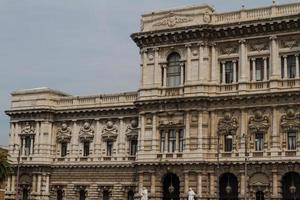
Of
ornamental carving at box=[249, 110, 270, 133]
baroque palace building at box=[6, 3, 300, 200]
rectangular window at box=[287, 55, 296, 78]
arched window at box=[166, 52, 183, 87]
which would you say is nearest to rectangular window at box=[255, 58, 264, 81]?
baroque palace building at box=[6, 3, 300, 200]

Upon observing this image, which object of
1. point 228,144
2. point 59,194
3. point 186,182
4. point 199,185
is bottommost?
point 59,194

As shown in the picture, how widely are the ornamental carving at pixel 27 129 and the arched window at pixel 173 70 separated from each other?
18.1m

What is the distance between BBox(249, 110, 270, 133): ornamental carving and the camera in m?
53.9

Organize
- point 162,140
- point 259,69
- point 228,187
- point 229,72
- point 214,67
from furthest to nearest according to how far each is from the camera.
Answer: point 162,140 < point 214,67 < point 229,72 < point 259,69 < point 228,187

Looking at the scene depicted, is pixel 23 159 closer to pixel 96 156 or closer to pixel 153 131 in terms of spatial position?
pixel 96 156

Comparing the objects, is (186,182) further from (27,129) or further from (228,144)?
(27,129)

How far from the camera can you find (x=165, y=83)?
59.8 meters

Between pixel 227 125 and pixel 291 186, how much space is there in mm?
7922

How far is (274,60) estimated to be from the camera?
54.4m

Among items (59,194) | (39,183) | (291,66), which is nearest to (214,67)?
(291,66)

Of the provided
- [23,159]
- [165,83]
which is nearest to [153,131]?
[165,83]

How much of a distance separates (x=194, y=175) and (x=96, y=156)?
1352 cm

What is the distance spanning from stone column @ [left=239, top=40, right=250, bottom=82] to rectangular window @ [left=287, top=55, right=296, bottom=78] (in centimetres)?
371

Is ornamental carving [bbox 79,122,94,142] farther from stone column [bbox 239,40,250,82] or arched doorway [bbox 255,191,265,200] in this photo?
arched doorway [bbox 255,191,265,200]
